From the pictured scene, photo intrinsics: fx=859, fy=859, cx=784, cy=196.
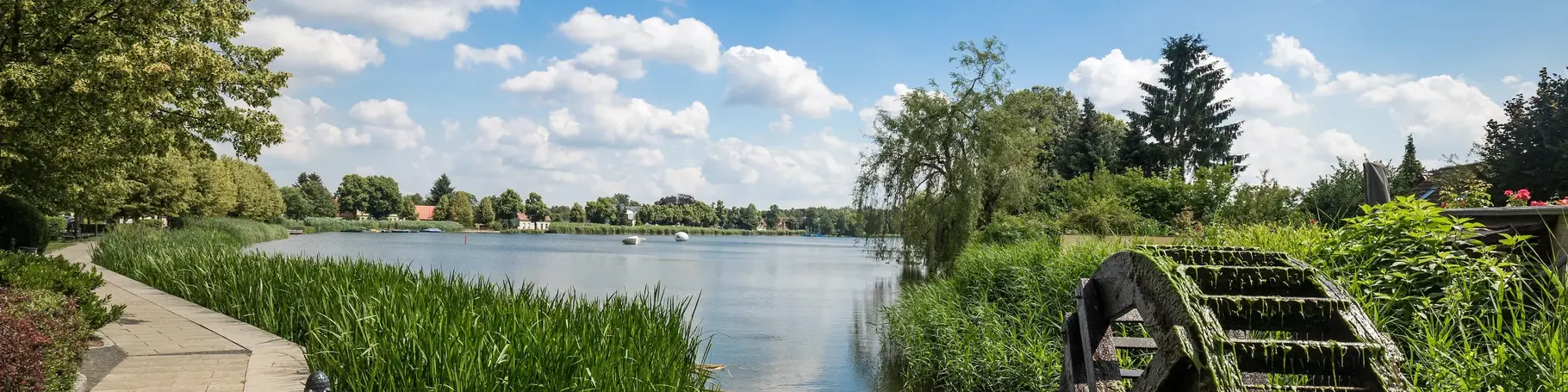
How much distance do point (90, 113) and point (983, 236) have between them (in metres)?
17.1

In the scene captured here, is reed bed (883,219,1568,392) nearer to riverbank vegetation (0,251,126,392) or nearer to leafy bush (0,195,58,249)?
riverbank vegetation (0,251,126,392)

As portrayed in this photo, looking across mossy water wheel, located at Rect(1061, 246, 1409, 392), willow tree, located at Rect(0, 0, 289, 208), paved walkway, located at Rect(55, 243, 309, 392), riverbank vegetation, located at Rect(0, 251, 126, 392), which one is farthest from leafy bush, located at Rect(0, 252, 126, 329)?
mossy water wheel, located at Rect(1061, 246, 1409, 392)

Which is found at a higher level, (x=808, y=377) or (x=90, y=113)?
(x=90, y=113)

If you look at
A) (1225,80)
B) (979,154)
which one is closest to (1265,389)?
(979,154)

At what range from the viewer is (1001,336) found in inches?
366

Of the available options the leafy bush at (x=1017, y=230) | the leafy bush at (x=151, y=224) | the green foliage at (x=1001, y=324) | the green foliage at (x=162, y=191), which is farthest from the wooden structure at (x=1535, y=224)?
the leafy bush at (x=151, y=224)

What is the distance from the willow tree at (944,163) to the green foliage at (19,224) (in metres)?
20.5

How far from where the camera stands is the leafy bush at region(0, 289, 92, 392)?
16.5 feet

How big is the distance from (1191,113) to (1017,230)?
87.6ft

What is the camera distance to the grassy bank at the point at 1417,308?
3584mm

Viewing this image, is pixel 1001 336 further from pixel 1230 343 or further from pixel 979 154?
pixel 979 154

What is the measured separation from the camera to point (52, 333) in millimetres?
5305

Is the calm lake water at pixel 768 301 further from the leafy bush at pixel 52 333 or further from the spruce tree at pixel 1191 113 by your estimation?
the spruce tree at pixel 1191 113

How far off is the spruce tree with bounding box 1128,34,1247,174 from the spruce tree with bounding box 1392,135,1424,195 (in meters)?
6.90
